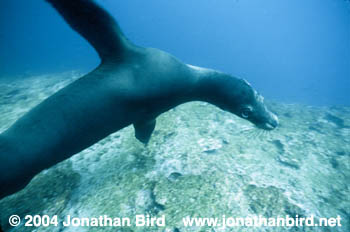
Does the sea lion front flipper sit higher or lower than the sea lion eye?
lower

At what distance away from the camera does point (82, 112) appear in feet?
7.04

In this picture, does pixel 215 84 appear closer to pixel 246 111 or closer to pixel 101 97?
pixel 246 111

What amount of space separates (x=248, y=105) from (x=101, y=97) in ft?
6.78

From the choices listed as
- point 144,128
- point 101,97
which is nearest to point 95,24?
point 101,97

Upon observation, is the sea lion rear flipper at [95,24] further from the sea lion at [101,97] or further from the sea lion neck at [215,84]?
the sea lion neck at [215,84]

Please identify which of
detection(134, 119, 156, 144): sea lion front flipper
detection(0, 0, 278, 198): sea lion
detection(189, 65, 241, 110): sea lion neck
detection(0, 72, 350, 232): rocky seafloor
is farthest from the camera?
detection(134, 119, 156, 144): sea lion front flipper

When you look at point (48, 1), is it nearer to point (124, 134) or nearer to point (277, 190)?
point (124, 134)

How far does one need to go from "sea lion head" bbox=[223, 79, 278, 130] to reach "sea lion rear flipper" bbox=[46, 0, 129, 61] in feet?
5.62

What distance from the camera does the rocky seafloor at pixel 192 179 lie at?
8.25 feet

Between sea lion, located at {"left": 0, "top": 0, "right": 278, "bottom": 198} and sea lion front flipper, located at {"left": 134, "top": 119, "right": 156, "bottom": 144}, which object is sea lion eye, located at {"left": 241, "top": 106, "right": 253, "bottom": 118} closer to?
sea lion, located at {"left": 0, "top": 0, "right": 278, "bottom": 198}

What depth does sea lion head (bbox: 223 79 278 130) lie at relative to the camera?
2863 mm

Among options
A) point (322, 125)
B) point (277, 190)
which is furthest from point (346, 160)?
point (277, 190)

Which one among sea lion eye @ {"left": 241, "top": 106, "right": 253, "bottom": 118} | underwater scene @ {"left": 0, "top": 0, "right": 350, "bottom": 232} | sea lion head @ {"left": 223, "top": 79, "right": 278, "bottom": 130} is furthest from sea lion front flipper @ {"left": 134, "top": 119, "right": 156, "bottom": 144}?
sea lion eye @ {"left": 241, "top": 106, "right": 253, "bottom": 118}

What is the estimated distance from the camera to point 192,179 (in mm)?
3012
